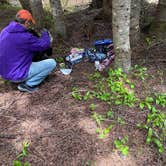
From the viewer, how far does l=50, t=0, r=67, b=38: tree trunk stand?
508 cm

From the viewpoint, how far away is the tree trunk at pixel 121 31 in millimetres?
3574

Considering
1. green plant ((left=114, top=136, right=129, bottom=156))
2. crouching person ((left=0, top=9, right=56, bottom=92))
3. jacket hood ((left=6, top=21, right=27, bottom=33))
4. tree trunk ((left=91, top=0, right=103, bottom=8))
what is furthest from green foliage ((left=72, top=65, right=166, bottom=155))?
tree trunk ((left=91, top=0, right=103, bottom=8))

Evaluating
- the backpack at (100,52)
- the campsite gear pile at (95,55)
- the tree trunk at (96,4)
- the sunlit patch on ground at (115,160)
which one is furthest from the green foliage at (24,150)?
the tree trunk at (96,4)

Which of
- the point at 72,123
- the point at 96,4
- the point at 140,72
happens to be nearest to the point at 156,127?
the point at 72,123

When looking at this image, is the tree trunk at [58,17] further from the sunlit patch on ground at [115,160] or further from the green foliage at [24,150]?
the sunlit patch on ground at [115,160]

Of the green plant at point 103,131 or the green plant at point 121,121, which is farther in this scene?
the green plant at point 121,121

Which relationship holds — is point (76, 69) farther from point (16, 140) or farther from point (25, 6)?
point (25, 6)

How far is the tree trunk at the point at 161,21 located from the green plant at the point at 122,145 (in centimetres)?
274

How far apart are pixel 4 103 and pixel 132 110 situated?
182cm

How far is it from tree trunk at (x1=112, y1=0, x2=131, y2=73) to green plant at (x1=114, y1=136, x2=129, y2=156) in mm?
1299

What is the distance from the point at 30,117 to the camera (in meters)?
3.45

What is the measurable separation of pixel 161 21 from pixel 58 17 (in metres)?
2.00

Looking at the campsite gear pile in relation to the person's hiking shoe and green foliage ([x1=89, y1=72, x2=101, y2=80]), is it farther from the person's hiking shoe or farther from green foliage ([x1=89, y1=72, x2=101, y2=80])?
the person's hiking shoe

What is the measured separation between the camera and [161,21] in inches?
199
